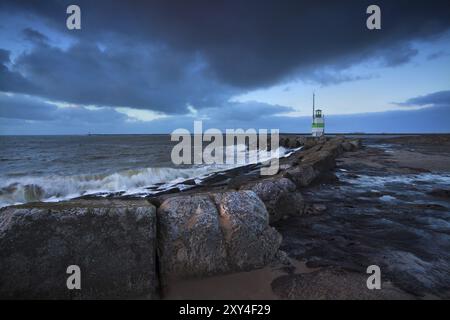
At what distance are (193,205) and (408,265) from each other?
3.61m

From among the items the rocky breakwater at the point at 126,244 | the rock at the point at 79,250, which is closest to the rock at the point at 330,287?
the rocky breakwater at the point at 126,244

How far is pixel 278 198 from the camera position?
6.16 m

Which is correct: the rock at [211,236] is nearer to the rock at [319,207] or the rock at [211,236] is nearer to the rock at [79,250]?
the rock at [79,250]

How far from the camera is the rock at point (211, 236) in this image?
346cm

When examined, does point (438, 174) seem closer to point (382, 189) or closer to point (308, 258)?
point (382, 189)

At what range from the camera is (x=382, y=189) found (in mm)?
9086

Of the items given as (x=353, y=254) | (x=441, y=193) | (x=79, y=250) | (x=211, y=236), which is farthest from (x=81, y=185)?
(x=441, y=193)

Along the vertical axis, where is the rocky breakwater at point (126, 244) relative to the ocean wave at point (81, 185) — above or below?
above

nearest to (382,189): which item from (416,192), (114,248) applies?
(416,192)

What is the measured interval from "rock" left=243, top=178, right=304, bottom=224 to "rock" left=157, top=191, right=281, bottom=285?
1.94 m

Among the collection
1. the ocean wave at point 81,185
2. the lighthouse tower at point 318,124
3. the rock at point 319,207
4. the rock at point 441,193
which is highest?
the lighthouse tower at point 318,124

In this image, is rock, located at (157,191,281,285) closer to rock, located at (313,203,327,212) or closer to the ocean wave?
rock, located at (313,203,327,212)

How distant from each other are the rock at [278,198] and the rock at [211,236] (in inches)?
76.3

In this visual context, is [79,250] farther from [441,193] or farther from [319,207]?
[441,193]
